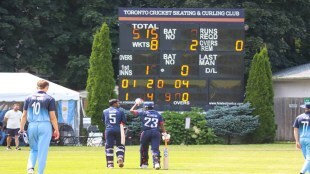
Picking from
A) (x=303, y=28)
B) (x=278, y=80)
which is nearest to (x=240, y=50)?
(x=278, y=80)

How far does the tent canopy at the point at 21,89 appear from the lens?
1560 inches

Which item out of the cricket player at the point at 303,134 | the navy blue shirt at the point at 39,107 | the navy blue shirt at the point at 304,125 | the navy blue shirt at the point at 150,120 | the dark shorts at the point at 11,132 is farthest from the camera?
the dark shorts at the point at 11,132

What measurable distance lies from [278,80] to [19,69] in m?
14.2

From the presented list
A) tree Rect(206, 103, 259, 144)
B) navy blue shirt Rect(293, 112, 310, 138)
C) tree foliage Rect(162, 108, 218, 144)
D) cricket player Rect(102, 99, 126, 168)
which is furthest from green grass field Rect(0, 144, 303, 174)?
tree Rect(206, 103, 259, 144)

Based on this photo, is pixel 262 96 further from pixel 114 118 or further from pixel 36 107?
pixel 36 107

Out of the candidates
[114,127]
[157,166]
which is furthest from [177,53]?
[157,166]

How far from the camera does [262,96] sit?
42062mm

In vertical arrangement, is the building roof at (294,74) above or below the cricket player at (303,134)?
above

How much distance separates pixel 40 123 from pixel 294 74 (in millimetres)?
29588

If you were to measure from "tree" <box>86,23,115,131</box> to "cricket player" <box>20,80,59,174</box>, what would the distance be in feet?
74.5

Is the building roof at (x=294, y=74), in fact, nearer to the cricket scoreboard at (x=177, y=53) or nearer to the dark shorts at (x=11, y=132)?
the cricket scoreboard at (x=177, y=53)

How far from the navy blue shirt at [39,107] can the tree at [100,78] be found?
22.7 metres

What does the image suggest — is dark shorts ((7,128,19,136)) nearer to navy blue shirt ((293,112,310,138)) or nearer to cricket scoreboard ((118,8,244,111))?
cricket scoreboard ((118,8,244,111))

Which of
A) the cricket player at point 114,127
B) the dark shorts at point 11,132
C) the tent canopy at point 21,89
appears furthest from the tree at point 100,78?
the cricket player at point 114,127
